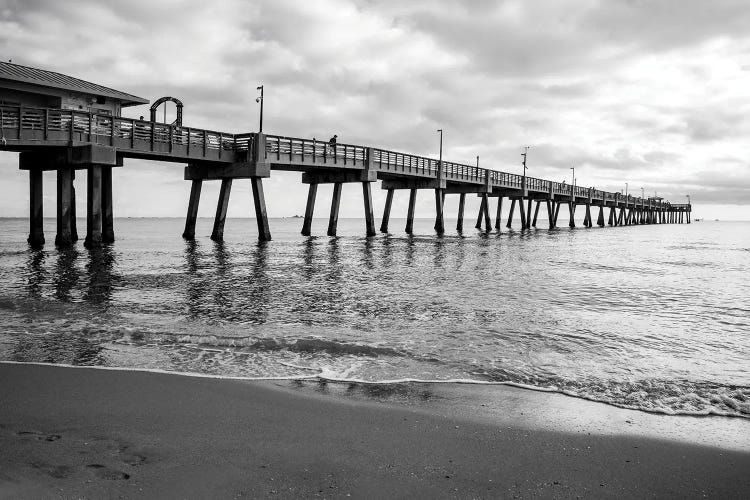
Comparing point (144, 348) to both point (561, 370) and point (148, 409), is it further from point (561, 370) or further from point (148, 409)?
point (561, 370)

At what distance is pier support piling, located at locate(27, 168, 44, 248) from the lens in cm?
2598

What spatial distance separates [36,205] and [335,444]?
93.0 feet

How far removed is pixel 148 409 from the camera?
4.21 metres

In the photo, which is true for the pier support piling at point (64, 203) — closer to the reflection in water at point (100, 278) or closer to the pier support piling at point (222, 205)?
the reflection in water at point (100, 278)

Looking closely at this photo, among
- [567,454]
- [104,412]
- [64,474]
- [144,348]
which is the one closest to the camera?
[64,474]

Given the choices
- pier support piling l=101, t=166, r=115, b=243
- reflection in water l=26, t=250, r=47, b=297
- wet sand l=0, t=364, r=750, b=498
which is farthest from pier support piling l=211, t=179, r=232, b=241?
wet sand l=0, t=364, r=750, b=498

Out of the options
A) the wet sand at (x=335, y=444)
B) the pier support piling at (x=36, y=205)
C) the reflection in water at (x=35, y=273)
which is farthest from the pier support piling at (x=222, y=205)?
the wet sand at (x=335, y=444)

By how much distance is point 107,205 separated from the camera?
2758cm

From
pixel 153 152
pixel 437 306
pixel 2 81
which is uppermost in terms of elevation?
pixel 2 81

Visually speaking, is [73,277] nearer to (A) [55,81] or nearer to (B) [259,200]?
(B) [259,200]

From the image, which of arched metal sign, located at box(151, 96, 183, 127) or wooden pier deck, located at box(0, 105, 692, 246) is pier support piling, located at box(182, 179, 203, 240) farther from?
arched metal sign, located at box(151, 96, 183, 127)

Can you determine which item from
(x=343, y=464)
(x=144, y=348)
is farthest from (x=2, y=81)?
(x=343, y=464)

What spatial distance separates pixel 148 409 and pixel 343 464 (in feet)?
6.08

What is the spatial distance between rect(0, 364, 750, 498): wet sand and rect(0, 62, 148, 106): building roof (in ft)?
85.8
